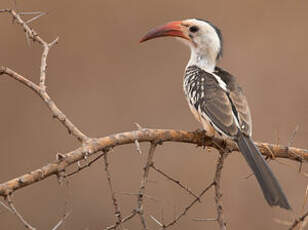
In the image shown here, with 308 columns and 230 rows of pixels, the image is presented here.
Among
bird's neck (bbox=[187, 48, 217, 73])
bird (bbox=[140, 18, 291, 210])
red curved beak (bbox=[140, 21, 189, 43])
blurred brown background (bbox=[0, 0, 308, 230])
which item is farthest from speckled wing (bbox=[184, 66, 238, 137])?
blurred brown background (bbox=[0, 0, 308, 230])

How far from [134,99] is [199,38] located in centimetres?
222

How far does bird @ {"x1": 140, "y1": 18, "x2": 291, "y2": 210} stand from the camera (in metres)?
2.54

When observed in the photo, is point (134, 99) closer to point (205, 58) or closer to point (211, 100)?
point (205, 58)

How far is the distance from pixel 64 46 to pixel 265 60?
6.29 feet

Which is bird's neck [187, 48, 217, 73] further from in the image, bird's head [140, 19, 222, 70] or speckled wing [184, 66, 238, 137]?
speckled wing [184, 66, 238, 137]

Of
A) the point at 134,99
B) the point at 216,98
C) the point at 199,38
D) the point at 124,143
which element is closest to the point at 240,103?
the point at 216,98

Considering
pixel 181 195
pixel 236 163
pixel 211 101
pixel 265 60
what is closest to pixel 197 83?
pixel 211 101

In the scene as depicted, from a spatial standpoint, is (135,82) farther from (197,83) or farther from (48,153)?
(197,83)

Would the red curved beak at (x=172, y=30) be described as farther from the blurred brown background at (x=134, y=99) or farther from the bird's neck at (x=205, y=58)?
the blurred brown background at (x=134, y=99)

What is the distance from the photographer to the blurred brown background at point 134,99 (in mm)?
5344

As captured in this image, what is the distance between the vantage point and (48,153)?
17.9ft

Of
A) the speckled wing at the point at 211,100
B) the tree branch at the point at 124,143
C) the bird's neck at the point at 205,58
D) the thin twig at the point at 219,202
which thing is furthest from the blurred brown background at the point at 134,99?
the thin twig at the point at 219,202

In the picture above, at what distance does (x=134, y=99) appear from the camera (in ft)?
18.8

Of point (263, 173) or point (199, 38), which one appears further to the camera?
point (199, 38)
